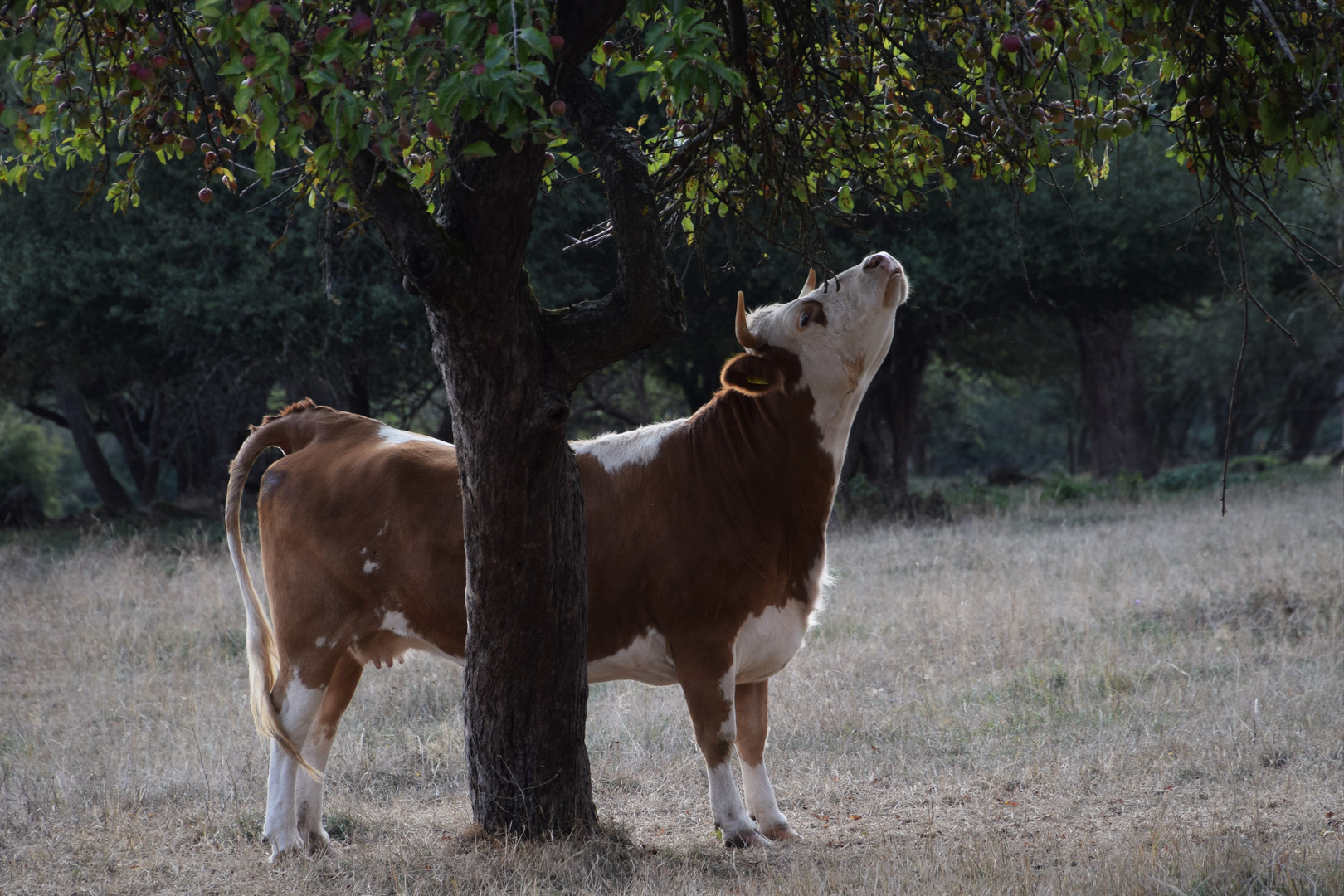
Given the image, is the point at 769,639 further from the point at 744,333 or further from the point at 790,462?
the point at 744,333

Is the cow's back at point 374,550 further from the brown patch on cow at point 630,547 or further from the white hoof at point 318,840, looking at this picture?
the white hoof at point 318,840

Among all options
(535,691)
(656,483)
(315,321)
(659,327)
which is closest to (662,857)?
(535,691)

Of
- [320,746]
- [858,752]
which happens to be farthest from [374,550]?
[858,752]

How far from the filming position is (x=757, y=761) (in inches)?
→ 180

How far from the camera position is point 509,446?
12.5 ft

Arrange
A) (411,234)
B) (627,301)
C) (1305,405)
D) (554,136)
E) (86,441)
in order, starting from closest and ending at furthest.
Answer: (554,136)
(411,234)
(627,301)
(86,441)
(1305,405)

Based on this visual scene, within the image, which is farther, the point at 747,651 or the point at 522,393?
the point at 747,651

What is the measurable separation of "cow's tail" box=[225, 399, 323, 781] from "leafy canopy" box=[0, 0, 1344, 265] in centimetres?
115

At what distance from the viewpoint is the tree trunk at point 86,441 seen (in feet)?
58.5

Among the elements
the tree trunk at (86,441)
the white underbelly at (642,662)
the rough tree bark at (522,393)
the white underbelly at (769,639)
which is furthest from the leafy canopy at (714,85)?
the tree trunk at (86,441)

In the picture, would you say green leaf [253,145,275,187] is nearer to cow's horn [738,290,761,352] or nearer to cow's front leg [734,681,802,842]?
cow's horn [738,290,761,352]

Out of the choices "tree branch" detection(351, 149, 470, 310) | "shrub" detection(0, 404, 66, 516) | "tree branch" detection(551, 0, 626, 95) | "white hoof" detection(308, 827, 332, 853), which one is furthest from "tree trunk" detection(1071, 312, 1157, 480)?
"shrub" detection(0, 404, 66, 516)

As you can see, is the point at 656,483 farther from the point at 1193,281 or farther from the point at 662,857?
the point at 1193,281

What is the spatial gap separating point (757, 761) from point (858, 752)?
1188 millimetres
